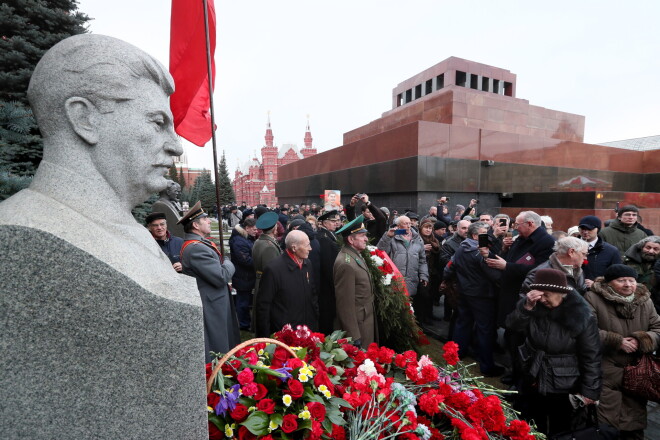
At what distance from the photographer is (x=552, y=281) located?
262cm

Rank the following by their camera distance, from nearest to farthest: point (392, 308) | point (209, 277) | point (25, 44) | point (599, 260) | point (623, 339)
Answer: point (623, 339) → point (209, 277) → point (392, 308) → point (599, 260) → point (25, 44)

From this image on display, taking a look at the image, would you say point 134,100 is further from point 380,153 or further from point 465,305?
point 380,153

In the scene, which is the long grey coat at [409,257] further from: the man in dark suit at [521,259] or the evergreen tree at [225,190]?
the evergreen tree at [225,190]

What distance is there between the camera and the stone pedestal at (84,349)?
89 cm

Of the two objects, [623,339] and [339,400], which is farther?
[623,339]

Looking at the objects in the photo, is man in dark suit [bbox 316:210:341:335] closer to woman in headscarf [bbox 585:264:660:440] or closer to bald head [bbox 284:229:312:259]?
bald head [bbox 284:229:312:259]

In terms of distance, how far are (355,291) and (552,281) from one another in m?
1.75

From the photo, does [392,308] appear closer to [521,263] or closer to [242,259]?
[521,263]

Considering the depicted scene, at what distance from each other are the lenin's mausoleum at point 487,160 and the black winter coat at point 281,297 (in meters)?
8.58

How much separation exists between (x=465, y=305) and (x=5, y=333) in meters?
4.75

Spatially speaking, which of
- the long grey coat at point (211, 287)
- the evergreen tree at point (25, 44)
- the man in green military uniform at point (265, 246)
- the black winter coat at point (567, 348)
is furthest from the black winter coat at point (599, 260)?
the evergreen tree at point (25, 44)

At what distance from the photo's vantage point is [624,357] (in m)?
2.83

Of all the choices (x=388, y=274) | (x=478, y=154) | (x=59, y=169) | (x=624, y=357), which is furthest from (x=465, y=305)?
(x=478, y=154)

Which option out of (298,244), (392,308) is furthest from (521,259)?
(298,244)
